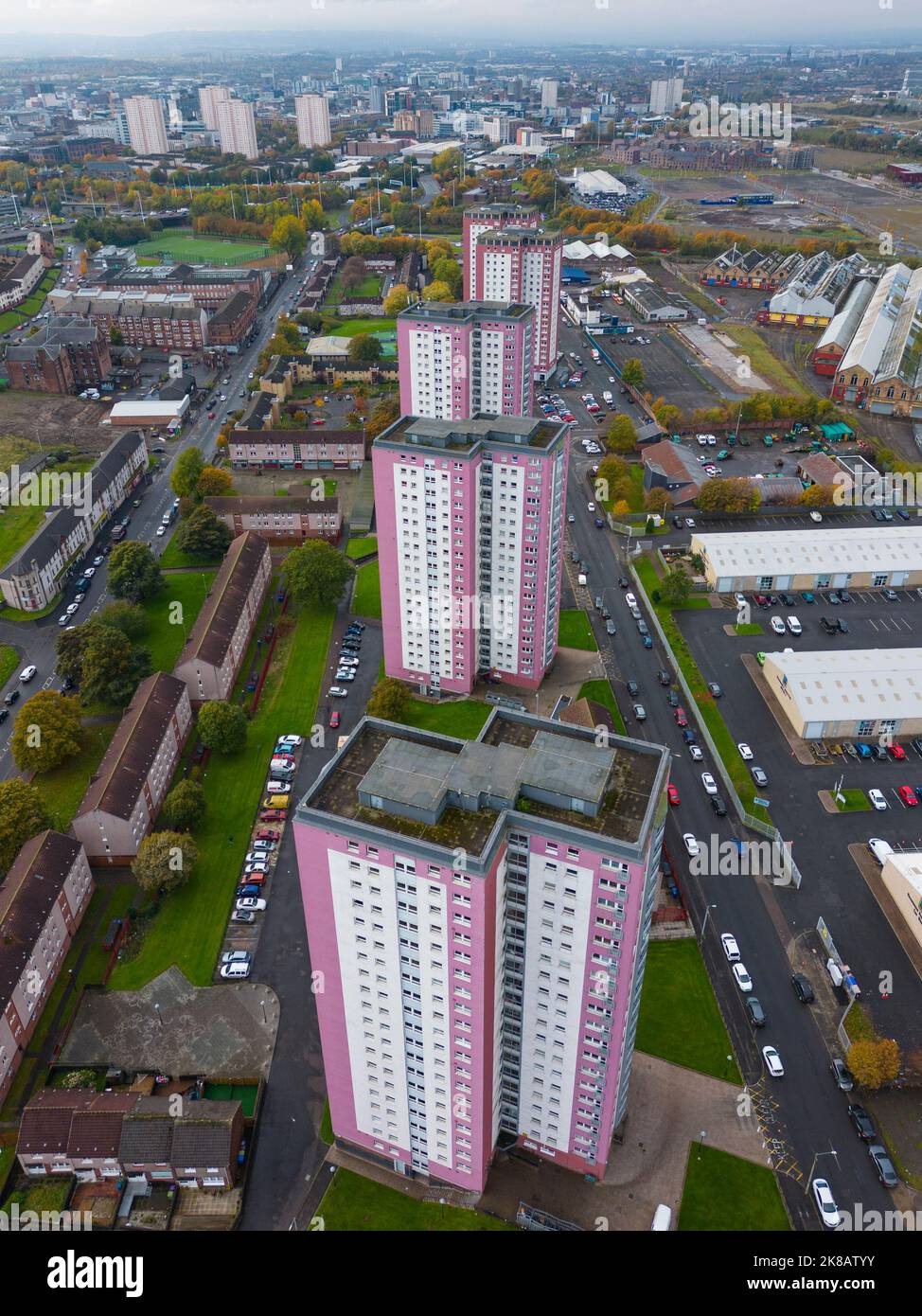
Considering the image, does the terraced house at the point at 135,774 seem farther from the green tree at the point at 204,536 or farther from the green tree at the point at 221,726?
the green tree at the point at 204,536

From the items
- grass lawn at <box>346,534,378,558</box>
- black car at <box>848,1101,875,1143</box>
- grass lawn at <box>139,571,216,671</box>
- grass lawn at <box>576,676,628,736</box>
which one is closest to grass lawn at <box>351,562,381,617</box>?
grass lawn at <box>346,534,378,558</box>

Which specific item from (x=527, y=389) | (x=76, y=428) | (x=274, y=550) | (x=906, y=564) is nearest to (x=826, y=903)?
(x=906, y=564)

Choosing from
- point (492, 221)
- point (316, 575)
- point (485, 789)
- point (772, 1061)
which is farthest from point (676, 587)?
point (492, 221)

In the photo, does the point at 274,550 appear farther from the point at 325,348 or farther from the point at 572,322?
the point at 572,322

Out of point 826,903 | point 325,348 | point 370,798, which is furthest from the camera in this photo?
point 325,348

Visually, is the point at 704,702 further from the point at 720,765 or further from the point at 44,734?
the point at 44,734

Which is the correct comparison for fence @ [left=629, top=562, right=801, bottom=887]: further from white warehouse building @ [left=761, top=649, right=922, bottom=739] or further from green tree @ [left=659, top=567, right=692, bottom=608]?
white warehouse building @ [left=761, top=649, right=922, bottom=739]
